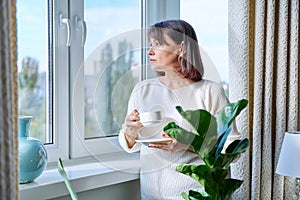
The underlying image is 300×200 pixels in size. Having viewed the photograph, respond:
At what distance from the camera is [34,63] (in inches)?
63.1

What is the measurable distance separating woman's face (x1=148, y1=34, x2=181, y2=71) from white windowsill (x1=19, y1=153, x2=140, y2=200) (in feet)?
1.36

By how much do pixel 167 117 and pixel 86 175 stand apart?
375 millimetres

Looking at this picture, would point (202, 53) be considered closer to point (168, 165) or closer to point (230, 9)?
point (230, 9)

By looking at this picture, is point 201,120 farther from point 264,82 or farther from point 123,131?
point 264,82

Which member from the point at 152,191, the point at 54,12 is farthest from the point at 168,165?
the point at 54,12

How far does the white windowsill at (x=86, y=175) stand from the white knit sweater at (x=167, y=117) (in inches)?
3.3

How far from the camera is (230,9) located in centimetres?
193

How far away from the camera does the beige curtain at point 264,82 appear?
1.90 meters

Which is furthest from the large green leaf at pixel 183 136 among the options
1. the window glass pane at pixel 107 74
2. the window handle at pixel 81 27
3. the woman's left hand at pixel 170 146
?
the window handle at pixel 81 27

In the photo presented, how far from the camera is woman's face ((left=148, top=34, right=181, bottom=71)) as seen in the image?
1659 mm

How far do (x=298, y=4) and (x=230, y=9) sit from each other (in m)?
0.37

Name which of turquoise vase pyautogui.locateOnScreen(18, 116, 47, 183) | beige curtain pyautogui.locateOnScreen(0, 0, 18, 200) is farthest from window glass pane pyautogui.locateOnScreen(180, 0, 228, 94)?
beige curtain pyautogui.locateOnScreen(0, 0, 18, 200)

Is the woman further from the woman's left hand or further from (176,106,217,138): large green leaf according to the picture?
(176,106,217,138): large green leaf

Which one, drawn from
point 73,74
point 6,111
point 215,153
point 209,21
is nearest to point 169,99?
point 215,153
